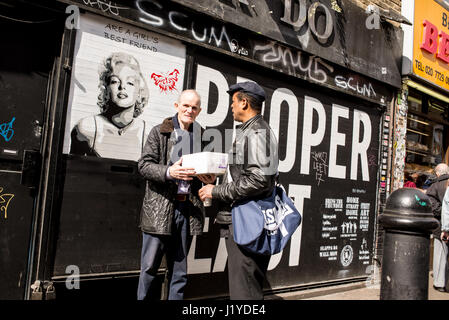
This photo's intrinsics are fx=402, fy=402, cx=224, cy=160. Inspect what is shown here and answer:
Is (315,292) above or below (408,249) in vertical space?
below

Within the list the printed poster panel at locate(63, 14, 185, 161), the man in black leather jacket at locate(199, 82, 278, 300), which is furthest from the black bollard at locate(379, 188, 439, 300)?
the printed poster panel at locate(63, 14, 185, 161)

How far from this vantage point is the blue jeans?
10.1 feet

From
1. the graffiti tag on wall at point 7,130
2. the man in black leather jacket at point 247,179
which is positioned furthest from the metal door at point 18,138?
the man in black leather jacket at point 247,179

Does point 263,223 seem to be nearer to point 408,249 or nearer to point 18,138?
point 408,249

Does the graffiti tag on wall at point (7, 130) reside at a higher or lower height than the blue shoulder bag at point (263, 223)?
higher

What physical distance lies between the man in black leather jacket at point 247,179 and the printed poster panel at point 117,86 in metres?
1.37

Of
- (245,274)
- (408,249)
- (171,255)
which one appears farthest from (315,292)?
(245,274)

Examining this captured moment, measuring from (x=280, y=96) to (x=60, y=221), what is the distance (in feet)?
10.5

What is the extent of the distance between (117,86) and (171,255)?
1.72 metres

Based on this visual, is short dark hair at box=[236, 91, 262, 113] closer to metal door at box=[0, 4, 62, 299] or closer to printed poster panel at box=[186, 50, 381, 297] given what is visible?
printed poster panel at box=[186, 50, 381, 297]

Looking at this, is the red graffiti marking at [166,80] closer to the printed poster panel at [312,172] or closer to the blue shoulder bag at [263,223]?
the printed poster panel at [312,172]

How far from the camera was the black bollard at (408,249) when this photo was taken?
10.1 ft

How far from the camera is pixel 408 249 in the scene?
10.1 ft

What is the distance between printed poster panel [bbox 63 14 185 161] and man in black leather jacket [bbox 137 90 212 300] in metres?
0.73
